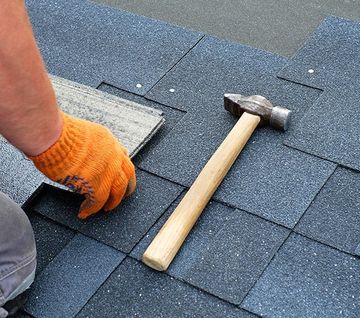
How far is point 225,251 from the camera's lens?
2.02m

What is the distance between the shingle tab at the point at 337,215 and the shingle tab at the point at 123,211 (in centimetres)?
48

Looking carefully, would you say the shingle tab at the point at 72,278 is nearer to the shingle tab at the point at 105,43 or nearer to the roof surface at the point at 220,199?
the roof surface at the point at 220,199

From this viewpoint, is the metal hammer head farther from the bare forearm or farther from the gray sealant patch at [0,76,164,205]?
the bare forearm

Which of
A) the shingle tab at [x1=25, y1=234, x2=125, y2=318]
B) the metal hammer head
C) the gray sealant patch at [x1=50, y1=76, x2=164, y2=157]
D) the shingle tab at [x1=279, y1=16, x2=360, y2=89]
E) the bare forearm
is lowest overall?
the shingle tab at [x1=25, y1=234, x2=125, y2=318]

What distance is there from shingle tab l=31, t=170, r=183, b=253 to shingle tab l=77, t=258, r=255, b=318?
0.40ft

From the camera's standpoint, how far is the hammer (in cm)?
199

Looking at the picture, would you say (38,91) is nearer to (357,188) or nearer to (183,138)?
(183,138)

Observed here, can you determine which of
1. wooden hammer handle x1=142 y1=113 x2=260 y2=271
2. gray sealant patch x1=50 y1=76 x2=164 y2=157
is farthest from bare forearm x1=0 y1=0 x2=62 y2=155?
gray sealant patch x1=50 y1=76 x2=164 y2=157

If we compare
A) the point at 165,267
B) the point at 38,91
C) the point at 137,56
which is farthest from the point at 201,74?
the point at 38,91

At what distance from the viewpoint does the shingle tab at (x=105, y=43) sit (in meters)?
2.78

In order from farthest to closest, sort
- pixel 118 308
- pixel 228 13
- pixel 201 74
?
1. pixel 228 13
2. pixel 201 74
3. pixel 118 308

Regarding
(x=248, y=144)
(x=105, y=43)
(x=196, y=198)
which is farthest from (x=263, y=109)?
(x=105, y=43)

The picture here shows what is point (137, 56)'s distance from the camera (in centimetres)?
287

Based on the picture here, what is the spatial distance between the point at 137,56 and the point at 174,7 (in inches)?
24.3
